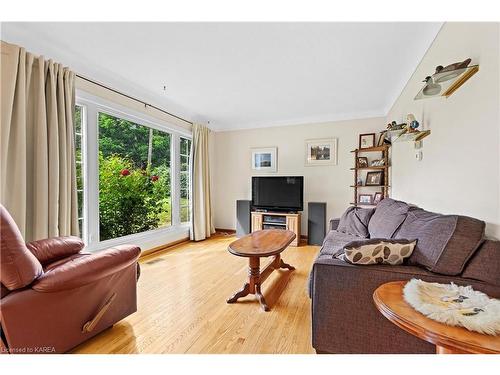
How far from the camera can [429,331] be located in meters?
0.82

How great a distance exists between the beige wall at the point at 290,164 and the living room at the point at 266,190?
0.18 feet

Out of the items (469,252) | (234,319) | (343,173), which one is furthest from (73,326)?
(343,173)

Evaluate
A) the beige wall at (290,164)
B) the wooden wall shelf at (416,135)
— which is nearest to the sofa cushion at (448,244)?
the wooden wall shelf at (416,135)

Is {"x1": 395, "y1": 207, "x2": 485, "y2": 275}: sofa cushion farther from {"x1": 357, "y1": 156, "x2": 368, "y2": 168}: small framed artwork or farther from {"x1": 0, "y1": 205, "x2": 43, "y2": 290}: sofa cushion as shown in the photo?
{"x1": 357, "y1": 156, "x2": 368, "y2": 168}: small framed artwork

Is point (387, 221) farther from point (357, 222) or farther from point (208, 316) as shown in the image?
point (208, 316)

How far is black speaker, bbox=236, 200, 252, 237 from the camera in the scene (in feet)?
16.3

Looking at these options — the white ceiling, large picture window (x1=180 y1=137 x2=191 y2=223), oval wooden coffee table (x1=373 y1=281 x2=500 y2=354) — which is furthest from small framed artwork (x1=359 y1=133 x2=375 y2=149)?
oval wooden coffee table (x1=373 y1=281 x2=500 y2=354)

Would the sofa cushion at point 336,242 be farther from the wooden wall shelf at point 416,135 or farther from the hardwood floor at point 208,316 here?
the wooden wall shelf at point 416,135

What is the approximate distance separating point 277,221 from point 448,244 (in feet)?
11.3

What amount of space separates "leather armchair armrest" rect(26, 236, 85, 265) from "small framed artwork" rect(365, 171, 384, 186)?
4187mm

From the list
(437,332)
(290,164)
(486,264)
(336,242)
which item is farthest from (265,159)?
(437,332)

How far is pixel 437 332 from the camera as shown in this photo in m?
0.81
